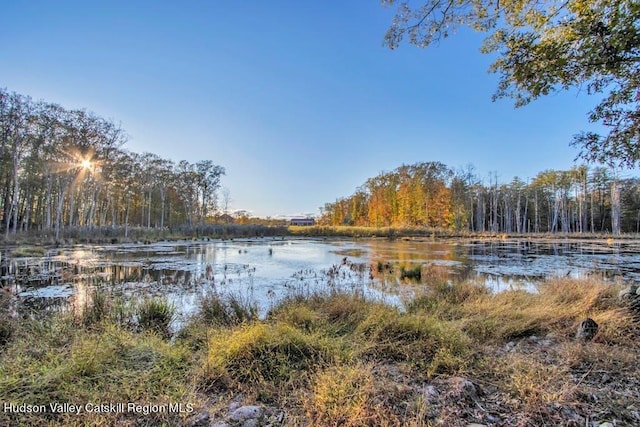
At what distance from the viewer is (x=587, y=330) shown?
4043 mm

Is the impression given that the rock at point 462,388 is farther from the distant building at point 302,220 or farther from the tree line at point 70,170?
the distant building at point 302,220

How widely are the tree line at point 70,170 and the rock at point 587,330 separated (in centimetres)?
2882

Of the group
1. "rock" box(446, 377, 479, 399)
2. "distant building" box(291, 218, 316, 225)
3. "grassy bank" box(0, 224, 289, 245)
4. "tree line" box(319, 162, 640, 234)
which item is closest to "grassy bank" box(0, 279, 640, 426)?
"rock" box(446, 377, 479, 399)

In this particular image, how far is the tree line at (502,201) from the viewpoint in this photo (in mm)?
47969

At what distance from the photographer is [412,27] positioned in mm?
4449

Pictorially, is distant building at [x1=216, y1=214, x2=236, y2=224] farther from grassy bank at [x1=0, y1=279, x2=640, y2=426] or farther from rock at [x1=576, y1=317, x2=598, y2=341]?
rock at [x1=576, y1=317, x2=598, y2=341]

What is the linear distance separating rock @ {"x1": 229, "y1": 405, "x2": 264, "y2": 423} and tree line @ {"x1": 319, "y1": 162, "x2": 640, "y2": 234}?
47999 mm

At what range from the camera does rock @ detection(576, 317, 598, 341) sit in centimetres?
398

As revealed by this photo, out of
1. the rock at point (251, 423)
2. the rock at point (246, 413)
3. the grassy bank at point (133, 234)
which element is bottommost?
the rock at point (251, 423)

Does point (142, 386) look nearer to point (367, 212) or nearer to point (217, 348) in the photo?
point (217, 348)

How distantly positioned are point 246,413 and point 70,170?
31.3m

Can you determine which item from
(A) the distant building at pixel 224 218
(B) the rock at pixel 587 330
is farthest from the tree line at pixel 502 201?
(B) the rock at pixel 587 330

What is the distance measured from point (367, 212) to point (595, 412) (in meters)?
60.9

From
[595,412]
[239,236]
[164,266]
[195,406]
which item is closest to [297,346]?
[195,406]
